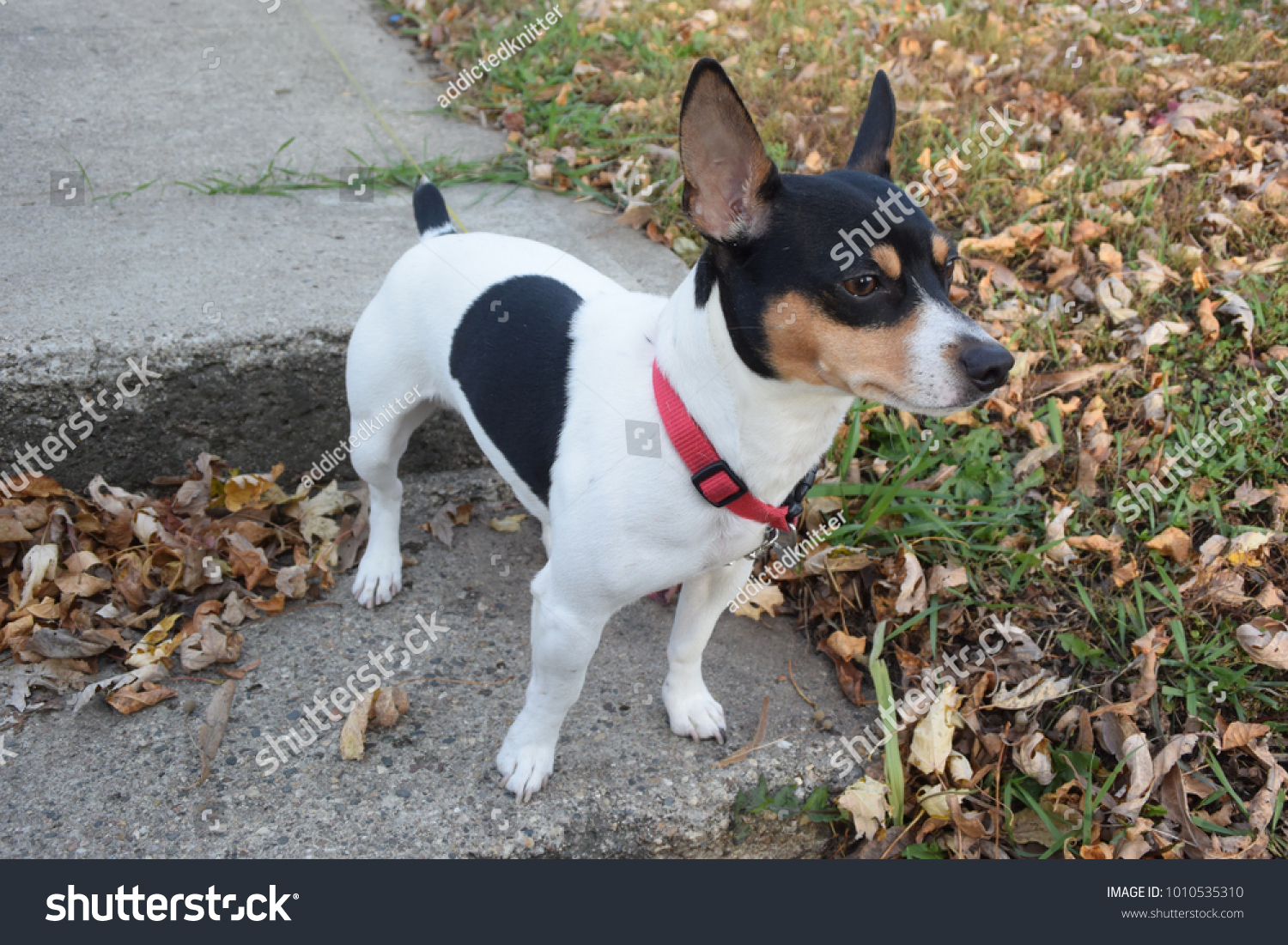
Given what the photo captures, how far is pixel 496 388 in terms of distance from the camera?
2.39 meters

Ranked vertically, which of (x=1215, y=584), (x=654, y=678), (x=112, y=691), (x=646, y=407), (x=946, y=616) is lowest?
(x=112, y=691)

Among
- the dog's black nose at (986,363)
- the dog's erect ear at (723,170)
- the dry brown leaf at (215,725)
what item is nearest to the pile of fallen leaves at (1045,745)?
the dog's black nose at (986,363)

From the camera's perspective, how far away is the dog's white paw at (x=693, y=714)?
268cm

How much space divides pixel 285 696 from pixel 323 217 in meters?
2.36

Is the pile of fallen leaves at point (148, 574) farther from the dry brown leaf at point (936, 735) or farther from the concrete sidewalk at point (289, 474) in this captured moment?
the dry brown leaf at point (936, 735)

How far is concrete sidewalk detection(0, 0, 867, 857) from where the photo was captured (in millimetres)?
2395

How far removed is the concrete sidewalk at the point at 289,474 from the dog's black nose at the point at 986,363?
1357mm

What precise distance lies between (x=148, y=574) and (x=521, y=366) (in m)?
1.60

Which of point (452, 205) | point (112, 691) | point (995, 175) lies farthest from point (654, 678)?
point (995, 175)

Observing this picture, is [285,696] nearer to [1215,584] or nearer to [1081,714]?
[1081,714]

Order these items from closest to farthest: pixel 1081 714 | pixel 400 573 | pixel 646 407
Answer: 1. pixel 646 407
2. pixel 1081 714
3. pixel 400 573

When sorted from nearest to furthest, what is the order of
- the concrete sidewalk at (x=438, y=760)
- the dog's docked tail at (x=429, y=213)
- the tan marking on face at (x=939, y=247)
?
the tan marking on face at (x=939, y=247), the concrete sidewalk at (x=438, y=760), the dog's docked tail at (x=429, y=213)

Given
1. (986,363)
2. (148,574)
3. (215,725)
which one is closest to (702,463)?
(986,363)

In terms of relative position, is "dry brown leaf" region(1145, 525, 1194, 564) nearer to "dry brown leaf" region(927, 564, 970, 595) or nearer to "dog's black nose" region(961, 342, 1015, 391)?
"dry brown leaf" region(927, 564, 970, 595)
